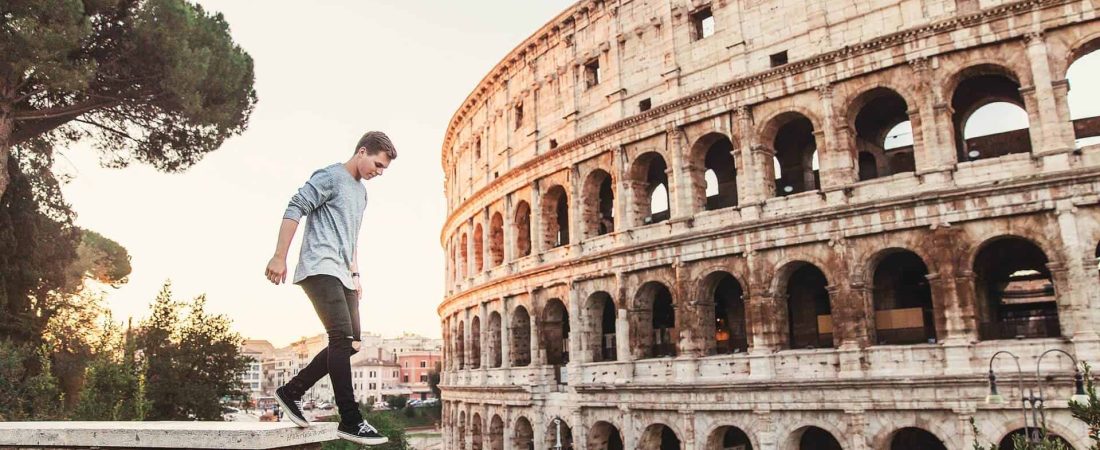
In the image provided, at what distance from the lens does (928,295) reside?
1769cm

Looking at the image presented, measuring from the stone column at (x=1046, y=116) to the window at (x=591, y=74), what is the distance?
11.3 meters

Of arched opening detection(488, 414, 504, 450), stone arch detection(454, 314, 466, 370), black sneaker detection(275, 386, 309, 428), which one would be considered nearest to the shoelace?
black sneaker detection(275, 386, 309, 428)

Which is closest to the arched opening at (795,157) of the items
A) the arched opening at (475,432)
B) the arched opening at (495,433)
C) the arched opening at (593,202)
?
the arched opening at (593,202)

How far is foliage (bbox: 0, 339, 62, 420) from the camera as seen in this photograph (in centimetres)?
1744

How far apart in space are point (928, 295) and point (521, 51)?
14707 mm

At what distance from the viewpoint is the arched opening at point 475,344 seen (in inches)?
1131

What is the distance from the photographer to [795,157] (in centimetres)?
2022

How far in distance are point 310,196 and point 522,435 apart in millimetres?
21454

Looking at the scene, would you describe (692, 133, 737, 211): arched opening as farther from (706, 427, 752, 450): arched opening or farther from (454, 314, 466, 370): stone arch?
(454, 314, 466, 370): stone arch

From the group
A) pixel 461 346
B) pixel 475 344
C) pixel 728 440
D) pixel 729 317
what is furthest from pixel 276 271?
pixel 461 346

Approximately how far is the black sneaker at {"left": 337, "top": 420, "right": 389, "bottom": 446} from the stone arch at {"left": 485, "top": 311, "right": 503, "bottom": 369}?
23.0m

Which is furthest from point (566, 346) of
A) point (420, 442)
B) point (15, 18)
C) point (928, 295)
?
point (420, 442)

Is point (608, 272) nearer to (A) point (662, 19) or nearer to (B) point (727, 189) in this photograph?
(B) point (727, 189)

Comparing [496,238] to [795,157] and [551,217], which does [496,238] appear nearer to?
[551,217]
